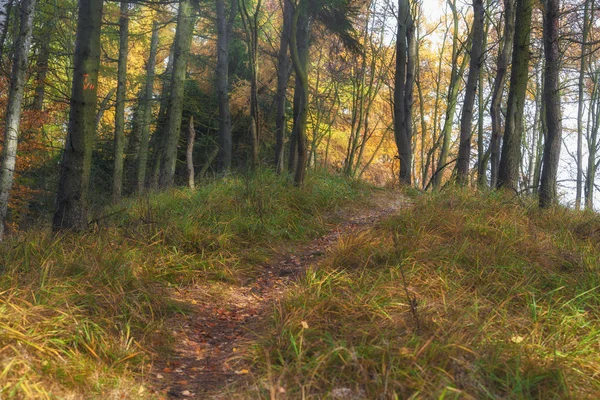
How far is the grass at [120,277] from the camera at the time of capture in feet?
10.3

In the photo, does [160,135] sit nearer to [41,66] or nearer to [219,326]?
[41,66]

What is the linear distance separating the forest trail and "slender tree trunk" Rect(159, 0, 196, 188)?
240 inches

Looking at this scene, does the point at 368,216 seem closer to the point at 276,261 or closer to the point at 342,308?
the point at 276,261

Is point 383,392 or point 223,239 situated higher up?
point 223,239

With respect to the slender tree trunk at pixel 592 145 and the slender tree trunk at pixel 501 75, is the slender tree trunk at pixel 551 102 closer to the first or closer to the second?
the slender tree trunk at pixel 501 75

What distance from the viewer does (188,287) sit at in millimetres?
5289

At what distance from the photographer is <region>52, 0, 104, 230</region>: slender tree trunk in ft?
18.7

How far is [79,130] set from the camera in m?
5.71

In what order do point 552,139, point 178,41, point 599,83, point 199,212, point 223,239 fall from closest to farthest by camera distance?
point 223,239 < point 199,212 < point 552,139 < point 178,41 < point 599,83

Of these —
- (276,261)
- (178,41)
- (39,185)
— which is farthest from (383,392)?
(39,185)

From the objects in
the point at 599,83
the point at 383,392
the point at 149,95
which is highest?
the point at 599,83

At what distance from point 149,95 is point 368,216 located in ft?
34.0

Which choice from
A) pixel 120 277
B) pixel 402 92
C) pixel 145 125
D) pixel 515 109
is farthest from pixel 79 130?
pixel 145 125

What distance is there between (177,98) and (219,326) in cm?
893
